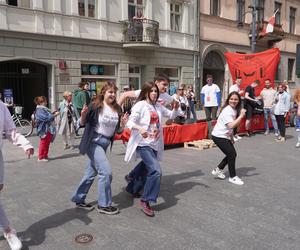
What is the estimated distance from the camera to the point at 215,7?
22312 millimetres

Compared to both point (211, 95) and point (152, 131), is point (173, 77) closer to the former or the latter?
point (211, 95)

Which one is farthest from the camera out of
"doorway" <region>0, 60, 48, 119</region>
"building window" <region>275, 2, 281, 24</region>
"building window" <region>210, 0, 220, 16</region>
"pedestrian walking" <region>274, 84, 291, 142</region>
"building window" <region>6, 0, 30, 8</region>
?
"building window" <region>275, 2, 281, 24</region>

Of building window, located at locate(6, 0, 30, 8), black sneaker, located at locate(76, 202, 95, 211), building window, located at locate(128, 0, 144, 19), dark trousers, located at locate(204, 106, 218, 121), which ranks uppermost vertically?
building window, located at locate(128, 0, 144, 19)

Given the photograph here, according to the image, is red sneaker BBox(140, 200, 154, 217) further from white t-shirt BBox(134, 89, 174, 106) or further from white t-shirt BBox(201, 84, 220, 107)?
white t-shirt BBox(201, 84, 220, 107)

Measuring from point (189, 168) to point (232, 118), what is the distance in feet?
5.19

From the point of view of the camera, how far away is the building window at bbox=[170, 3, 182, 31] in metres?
19.7

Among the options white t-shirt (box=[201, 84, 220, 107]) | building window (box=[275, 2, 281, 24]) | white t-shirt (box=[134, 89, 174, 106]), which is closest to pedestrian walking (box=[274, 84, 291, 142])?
white t-shirt (box=[201, 84, 220, 107])

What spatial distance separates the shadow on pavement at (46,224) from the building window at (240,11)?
73.4 ft

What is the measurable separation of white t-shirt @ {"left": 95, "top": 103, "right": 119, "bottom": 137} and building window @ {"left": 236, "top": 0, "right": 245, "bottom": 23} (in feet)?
71.8

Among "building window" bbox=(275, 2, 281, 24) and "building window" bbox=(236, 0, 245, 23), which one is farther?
"building window" bbox=(275, 2, 281, 24)

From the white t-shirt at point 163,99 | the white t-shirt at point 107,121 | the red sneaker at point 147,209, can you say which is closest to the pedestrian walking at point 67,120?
Answer: the white t-shirt at point 163,99

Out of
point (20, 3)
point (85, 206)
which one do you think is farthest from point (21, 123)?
point (85, 206)

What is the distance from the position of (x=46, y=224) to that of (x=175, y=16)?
1794cm

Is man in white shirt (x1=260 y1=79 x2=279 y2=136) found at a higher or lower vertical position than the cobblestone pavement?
higher
